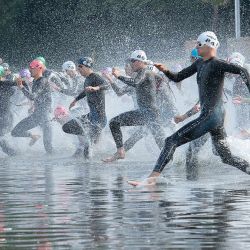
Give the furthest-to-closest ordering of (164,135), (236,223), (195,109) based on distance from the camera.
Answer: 1. (164,135)
2. (195,109)
3. (236,223)

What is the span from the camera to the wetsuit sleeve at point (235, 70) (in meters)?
17.0

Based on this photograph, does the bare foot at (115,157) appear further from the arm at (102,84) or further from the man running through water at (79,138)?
the arm at (102,84)

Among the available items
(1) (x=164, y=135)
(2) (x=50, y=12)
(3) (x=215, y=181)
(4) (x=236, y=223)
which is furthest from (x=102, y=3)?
(4) (x=236, y=223)

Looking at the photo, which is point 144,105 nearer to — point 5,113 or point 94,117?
point 94,117

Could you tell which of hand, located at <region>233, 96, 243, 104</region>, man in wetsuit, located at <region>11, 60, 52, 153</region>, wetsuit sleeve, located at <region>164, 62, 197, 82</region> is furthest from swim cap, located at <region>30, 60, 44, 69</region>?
wetsuit sleeve, located at <region>164, 62, 197, 82</region>

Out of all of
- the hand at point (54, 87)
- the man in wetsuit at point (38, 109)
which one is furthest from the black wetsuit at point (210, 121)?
the hand at point (54, 87)

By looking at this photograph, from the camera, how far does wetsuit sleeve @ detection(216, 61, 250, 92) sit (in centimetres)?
1702

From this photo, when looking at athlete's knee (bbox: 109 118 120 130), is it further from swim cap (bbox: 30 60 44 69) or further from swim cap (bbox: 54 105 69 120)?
swim cap (bbox: 54 105 69 120)

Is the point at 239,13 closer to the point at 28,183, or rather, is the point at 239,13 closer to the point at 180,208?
the point at 28,183

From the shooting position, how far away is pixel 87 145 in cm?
2469

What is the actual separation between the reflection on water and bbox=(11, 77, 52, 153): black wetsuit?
612 centimetres

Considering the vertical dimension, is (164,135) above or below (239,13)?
below

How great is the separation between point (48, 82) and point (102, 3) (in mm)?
40945

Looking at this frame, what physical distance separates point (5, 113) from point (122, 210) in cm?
1394
